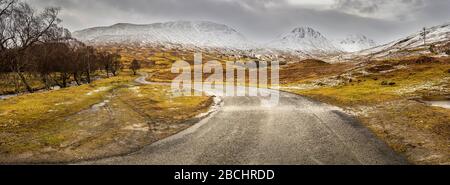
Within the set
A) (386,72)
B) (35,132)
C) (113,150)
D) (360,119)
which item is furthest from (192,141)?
(386,72)

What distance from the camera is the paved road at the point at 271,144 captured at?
57.7ft

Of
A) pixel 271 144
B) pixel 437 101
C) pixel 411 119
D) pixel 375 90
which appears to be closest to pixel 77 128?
pixel 271 144

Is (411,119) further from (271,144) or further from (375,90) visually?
(375,90)

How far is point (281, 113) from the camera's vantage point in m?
32.5

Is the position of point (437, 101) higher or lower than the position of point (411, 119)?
higher

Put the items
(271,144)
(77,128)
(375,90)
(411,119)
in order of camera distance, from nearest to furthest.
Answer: (271,144) < (77,128) < (411,119) < (375,90)

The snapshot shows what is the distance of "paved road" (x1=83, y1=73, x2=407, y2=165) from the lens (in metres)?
17.6

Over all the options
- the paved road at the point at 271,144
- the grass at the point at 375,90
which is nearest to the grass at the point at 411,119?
the grass at the point at 375,90

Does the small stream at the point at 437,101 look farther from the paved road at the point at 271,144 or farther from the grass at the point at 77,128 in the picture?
the grass at the point at 77,128

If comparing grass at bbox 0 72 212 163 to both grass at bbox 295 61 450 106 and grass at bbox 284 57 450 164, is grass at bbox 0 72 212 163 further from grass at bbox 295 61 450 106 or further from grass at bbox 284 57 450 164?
grass at bbox 295 61 450 106

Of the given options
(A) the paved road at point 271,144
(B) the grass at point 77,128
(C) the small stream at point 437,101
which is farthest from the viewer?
(C) the small stream at point 437,101

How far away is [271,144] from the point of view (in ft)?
67.5
